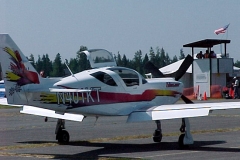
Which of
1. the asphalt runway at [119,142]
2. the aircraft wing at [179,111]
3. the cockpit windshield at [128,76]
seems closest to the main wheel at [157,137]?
the asphalt runway at [119,142]

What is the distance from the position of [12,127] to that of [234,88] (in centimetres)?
2632

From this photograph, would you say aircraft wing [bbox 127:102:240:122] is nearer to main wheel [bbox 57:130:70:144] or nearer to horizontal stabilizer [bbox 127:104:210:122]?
horizontal stabilizer [bbox 127:104:210:122]

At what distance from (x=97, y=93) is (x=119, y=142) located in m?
2.42

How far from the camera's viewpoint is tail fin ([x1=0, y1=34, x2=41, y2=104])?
528 inches

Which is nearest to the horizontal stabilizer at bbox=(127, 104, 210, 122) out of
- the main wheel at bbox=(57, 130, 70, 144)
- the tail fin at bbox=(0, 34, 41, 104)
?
the main wheel at bbox=(57, 130, 70, 144)

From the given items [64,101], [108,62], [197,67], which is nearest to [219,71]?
[197,67]

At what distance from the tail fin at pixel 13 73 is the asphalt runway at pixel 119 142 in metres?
1.54

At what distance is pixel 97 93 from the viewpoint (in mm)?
14727

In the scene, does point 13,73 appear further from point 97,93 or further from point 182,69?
point 182,69

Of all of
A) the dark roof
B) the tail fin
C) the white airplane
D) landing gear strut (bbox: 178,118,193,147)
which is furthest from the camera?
the dark roof

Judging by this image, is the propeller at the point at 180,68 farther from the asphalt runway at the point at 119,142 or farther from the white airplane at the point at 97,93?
the asphalt runway at the point at 119,142

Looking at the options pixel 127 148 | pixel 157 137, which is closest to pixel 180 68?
pixel 157 137

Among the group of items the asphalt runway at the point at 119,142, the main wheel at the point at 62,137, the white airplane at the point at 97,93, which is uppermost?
the white airplane at the point at 97,93

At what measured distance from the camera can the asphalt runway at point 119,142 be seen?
533 inches
